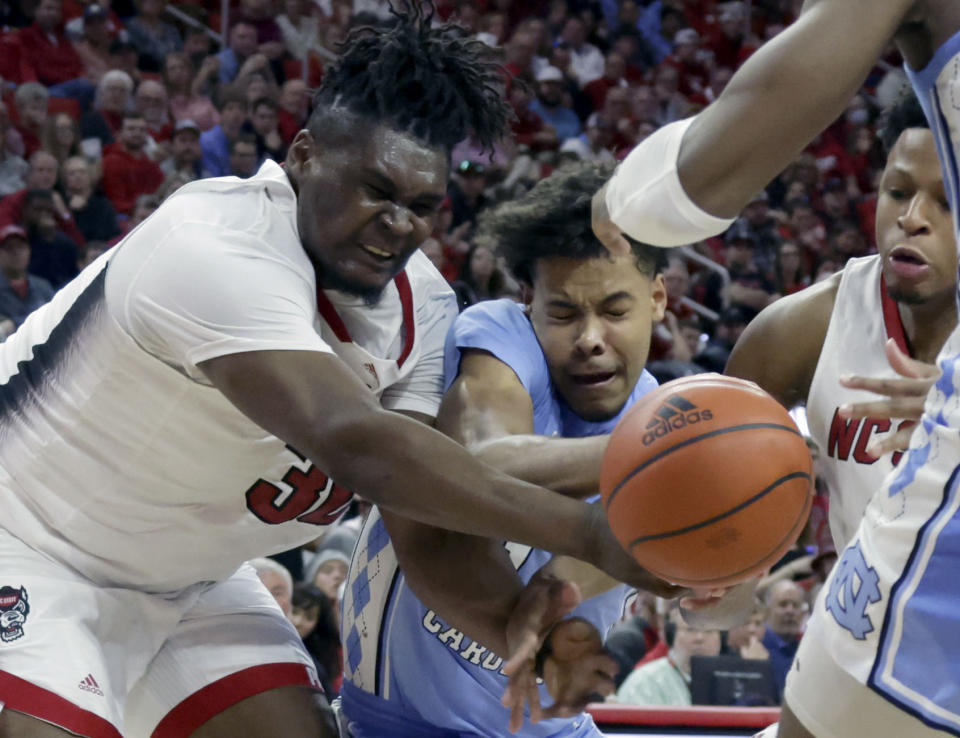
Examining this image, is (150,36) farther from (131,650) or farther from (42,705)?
(42,705)

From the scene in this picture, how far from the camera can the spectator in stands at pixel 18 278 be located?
7.55m

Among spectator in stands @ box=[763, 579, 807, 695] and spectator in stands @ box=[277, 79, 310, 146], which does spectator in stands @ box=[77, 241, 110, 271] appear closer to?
spectator in stands @ box=[277, 79, 310, 146]

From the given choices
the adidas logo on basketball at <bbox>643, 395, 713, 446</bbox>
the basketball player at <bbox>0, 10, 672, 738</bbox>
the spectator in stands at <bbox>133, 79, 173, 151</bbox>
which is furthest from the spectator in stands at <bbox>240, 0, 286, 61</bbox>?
the adidas logo on basketball at <bbox>643, 395, 713, 446</bbox>

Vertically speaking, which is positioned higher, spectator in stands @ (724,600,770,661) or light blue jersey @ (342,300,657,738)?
light blue jersey @ (342,300,657,738)

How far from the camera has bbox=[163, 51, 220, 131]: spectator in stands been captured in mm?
9898

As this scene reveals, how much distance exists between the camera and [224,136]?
31.6 ft

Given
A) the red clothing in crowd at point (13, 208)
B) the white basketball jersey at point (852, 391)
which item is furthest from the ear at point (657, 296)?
the red clothing in crowd at point (13, 208)

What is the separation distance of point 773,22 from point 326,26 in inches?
217

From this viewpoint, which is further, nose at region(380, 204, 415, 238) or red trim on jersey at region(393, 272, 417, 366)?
red trim on jersey at region(393, 272, 417, 366)

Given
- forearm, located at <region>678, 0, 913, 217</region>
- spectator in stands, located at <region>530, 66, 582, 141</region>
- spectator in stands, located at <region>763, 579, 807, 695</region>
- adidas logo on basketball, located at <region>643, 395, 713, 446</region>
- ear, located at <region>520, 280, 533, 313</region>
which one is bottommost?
spectator in stands, located at <region>763, 579, 807, 695</region>

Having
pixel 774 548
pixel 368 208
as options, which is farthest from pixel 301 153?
pixel 774 548

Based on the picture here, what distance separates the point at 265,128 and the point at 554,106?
3.29 m

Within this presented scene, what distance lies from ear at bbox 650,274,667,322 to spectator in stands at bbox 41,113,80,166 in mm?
6561

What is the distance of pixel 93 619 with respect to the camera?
2.77m
